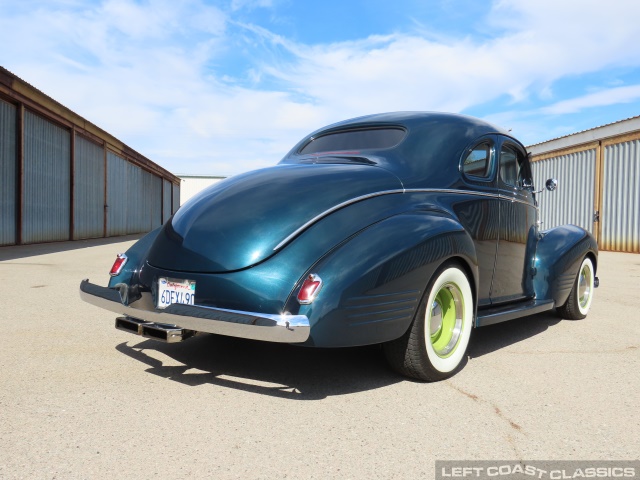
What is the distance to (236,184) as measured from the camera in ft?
11.0

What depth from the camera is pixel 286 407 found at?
268cm

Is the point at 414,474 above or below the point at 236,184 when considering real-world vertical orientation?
below

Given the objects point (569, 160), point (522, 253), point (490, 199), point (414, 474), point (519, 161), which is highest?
point (569, 160)

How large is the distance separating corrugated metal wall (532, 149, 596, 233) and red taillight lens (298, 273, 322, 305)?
15005 mm

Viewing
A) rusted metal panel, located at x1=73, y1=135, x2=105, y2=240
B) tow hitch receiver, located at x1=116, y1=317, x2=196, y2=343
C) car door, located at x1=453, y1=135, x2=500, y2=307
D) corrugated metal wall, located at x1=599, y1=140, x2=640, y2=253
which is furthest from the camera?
A: rusted metal panel, located at x1=73, y1=135, x2=105, y2=240

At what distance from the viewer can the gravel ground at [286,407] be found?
2109 millimetres

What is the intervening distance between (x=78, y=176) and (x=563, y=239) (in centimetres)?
1707

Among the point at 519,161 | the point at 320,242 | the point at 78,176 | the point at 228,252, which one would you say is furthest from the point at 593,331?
the point at 78,176

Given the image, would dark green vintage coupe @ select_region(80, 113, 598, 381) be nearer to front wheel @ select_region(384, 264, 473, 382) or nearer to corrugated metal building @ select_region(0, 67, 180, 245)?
A: front wheel @ select_region(384, 264, 473, 382)

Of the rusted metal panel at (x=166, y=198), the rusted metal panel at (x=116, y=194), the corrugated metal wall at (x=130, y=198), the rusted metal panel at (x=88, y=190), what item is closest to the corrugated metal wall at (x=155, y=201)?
the corrugated metal wall at (x=130, y=198)

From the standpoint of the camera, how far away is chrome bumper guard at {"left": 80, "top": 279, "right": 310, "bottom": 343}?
2.46 meters

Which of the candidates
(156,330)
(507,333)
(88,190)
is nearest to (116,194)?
(88,190)

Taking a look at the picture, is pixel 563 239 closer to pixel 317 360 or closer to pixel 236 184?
pixel 317 360

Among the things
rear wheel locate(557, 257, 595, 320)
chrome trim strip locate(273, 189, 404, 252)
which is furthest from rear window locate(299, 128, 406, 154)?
rear wheel locate(557, 257, 595, 320)
